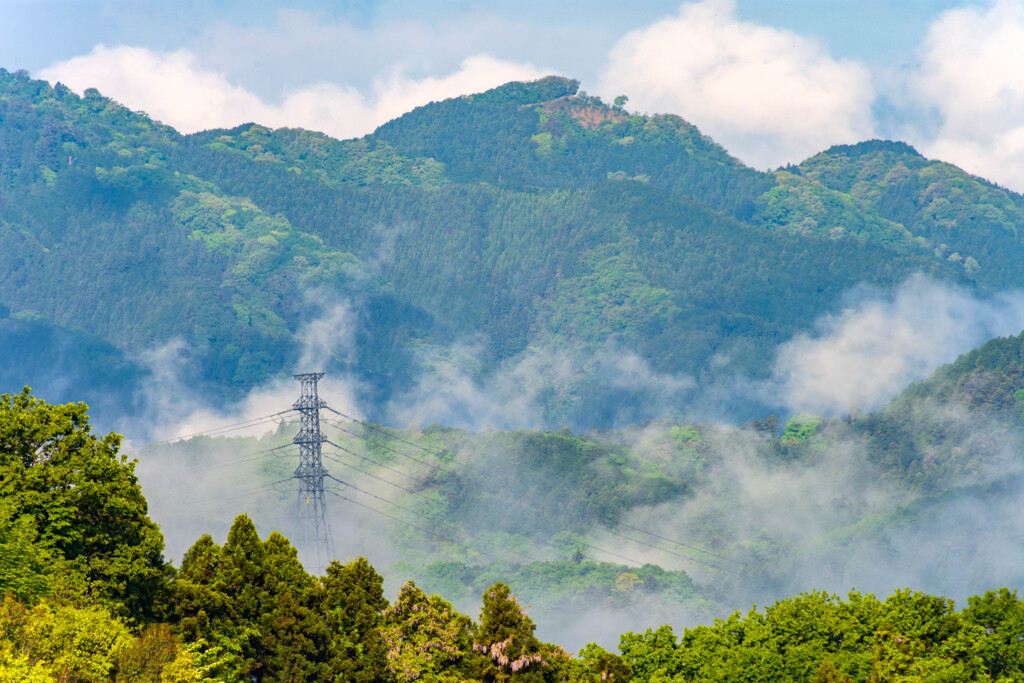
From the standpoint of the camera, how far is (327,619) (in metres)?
82.1

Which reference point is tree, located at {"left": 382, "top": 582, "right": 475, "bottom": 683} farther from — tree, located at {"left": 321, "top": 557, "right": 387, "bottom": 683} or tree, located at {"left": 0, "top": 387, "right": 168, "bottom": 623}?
tree, located at {"left": 0, "top": 387, "right": 168, "bottom": 623}

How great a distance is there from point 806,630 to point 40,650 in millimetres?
38311

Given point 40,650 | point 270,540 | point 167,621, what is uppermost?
point 270,540

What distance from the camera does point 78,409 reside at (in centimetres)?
8294

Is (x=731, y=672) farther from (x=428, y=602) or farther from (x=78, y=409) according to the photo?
(x=78, y=409)

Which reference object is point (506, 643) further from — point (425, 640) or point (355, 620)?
point (355, 620)

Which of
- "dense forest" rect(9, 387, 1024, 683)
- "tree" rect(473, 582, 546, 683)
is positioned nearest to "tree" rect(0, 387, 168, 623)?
"dense forest" rect(9, 387, 1024, 683)

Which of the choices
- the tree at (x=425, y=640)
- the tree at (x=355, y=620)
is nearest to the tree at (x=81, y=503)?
the tree at (x=355, y=620)

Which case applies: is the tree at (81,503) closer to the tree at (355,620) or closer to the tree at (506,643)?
the tree at (355,620)

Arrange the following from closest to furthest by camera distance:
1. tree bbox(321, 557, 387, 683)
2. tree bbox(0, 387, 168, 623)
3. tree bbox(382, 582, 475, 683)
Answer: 1. tree bbox(382, 582, 475, 683)
2. tree bbox(0, 387, 168, 623)
3. tree bbox(321, 557, 387, 683)

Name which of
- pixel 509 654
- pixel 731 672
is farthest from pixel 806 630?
pixel 509 654

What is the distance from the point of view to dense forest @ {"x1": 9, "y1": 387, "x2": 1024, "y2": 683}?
3027 inches

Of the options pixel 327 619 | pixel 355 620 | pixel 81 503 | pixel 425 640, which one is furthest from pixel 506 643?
pixel 81 503

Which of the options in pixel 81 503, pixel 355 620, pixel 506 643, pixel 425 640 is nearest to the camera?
pixel 506 643
